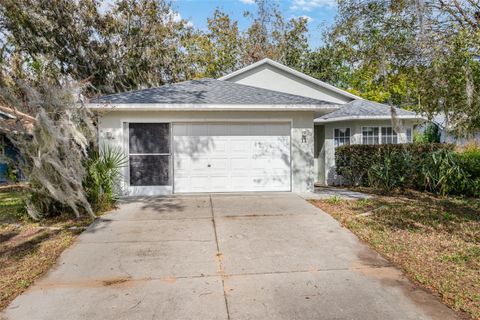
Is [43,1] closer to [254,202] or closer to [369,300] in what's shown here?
[254,202]

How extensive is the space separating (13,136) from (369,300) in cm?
725

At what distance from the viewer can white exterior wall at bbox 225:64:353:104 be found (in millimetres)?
16047

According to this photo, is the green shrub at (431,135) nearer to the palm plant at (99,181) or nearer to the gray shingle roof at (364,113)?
the gray shingle roof at (364,113)

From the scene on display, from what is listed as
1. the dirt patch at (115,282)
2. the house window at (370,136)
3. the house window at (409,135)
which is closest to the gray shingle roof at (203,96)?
the house window at (370,136)

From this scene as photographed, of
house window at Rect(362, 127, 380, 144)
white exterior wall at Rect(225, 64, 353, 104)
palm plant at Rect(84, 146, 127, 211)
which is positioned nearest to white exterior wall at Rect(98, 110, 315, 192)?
palm plant at Rect(84, 146, 127, 211)

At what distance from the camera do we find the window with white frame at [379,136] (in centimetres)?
1407

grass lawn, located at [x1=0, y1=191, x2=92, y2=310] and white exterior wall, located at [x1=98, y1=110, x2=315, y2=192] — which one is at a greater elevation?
white exterior wall, located at [x1=98, y1=110, x2=315, y2=192]

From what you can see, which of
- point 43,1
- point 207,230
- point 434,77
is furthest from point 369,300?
point 43,1

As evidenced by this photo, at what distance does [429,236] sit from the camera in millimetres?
6195

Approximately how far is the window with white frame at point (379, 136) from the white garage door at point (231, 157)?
4.97 metres

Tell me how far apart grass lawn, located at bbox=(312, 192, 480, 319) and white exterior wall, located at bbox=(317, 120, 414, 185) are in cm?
420

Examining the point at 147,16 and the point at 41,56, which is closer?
the point at 41,56

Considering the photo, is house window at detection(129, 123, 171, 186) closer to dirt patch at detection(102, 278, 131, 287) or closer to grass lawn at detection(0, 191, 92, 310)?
grass lawn at detection(0, 191, 92, 310)

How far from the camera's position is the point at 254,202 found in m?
9.06
